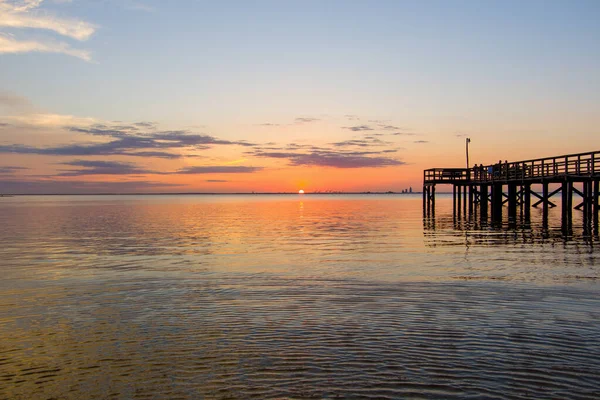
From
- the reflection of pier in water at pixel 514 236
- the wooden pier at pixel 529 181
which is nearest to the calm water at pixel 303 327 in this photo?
the reflection of pier in water at pixel 514 236

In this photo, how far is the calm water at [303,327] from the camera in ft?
22.8

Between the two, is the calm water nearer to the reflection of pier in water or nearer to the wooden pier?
the reflection of pier in water

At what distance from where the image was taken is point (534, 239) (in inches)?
1035

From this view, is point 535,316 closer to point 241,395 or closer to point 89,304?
point 241,395

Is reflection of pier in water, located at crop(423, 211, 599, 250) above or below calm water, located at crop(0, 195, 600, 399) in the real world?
above

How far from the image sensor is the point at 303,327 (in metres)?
9.68

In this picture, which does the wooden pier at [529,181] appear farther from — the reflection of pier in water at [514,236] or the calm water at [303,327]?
the calm water at [303,327]

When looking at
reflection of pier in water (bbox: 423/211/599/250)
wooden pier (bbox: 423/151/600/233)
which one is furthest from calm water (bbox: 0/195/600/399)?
wooden pier (bbox: 423/151/600/233)

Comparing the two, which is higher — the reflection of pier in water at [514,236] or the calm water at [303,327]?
the reflection of pier in water at [514,236]

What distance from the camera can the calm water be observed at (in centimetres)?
696

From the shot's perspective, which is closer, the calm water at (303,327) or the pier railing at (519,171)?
the calm water at (303,327)

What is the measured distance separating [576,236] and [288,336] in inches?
922

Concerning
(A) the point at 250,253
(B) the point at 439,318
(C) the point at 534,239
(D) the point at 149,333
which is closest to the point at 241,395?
(D) the point at 149,333

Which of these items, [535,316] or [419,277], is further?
[419,277]
